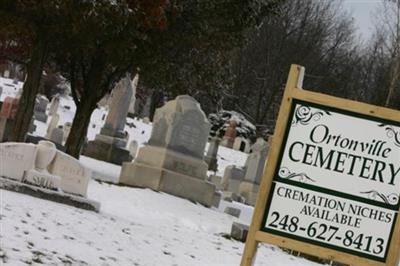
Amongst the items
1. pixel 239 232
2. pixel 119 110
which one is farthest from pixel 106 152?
pixel 239 232

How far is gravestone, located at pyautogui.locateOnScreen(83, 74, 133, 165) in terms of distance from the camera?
72.2ft

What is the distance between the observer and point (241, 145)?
148ft

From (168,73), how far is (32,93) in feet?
11.0

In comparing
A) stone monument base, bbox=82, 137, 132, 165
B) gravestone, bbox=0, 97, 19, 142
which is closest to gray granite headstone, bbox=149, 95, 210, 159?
gravestone, bbox=0, 97, 19, 142

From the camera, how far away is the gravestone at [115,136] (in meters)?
22.0

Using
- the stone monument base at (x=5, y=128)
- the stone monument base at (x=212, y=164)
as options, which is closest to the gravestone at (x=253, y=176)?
the stone monument base at (x=212, y=164)

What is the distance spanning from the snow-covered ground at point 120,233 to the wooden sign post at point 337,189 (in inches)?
99.0

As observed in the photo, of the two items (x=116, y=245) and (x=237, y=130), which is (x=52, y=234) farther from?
(x=237, y=130)

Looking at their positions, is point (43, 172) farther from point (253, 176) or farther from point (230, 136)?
point (230, 136)

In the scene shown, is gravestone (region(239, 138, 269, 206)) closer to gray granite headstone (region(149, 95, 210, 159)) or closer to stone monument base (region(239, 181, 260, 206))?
stone monument base (region(239, 181, 260, 206))

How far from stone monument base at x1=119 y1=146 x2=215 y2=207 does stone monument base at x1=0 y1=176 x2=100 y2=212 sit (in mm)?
4749

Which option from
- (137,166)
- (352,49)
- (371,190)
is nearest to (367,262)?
(371,190)

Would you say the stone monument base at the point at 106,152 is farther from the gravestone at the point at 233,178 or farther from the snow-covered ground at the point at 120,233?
the snow-covered ground at the point at 120,233

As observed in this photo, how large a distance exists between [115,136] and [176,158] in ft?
26.5
